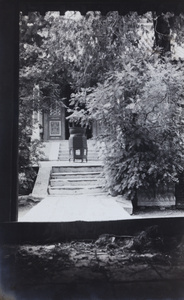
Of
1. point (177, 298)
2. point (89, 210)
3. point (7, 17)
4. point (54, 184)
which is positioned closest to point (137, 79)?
point (89, 210)

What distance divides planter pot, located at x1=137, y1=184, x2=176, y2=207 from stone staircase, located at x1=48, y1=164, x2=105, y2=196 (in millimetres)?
1147

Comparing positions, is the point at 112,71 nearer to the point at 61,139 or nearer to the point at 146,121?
the point at 146,121

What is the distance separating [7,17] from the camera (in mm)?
2469

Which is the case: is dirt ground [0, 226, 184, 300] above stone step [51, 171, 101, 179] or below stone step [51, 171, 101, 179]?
above

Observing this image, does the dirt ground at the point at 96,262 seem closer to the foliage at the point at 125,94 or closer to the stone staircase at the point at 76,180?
the foliage at the point at 125,94

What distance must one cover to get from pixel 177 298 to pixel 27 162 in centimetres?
668

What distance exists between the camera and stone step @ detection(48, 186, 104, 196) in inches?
315

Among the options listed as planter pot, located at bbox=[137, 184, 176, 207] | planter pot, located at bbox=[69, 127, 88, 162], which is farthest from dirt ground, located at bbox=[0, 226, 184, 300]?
planter pot, located at bbox=[69, 127, 88, 162]

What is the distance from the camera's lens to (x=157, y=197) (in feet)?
24.0

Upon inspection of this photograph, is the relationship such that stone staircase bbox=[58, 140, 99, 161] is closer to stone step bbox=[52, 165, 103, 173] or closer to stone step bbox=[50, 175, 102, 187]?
stone step bbox=[52, 165, 103, 173]

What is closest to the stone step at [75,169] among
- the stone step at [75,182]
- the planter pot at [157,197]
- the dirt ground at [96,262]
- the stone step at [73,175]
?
the stone step at [73,175]

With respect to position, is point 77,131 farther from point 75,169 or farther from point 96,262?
point 96,262

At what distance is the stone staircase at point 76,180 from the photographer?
26.6ft

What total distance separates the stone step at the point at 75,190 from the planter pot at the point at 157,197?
45.9 inches
